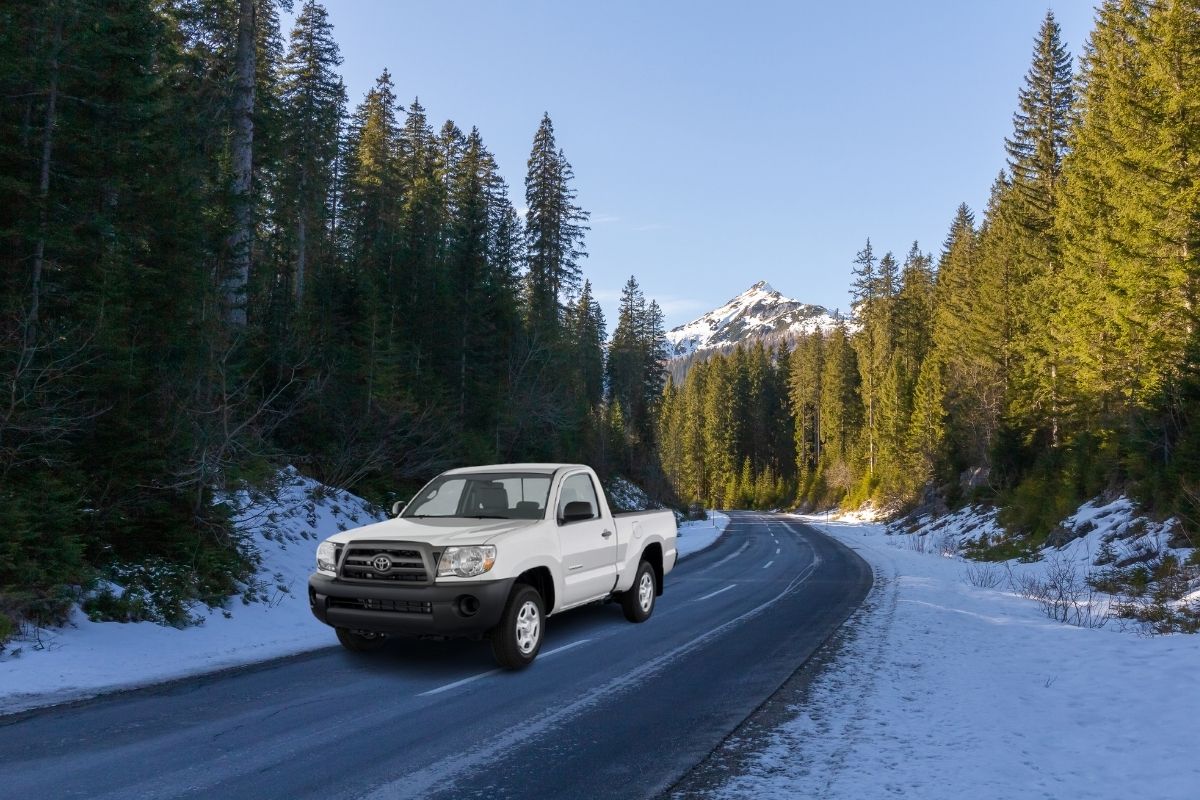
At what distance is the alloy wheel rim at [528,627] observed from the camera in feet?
23.7

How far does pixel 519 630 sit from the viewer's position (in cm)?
721

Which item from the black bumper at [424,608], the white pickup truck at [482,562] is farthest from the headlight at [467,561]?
the black bumper at [424,608]

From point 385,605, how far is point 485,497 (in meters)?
1.96

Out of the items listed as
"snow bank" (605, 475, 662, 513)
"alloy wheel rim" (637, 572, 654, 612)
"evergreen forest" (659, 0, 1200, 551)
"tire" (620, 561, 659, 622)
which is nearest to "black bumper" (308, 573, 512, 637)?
"tire" (620, 561, 659, 622)

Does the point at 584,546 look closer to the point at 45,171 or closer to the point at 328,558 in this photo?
the point at 328,558

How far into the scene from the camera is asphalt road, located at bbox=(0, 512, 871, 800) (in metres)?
4.43

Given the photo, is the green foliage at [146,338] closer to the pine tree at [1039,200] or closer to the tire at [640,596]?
the tire at [640,596]

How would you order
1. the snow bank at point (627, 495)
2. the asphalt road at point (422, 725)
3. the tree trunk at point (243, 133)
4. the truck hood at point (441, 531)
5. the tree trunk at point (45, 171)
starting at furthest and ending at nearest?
the snow bank at point (627, 495), the tree trunk at point (243, 133), the tree trunk at point (45, 171), the truck hood at point (441, 531), the asphalt road at point (422, 725)

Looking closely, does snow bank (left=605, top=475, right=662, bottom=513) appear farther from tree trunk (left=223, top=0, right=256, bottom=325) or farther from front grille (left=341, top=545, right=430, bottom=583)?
front grille (left=341, top=545, right=430, bottom=583)

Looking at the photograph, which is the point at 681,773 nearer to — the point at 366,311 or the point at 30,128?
the point at 30,128

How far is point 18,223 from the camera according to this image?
9.09 meters

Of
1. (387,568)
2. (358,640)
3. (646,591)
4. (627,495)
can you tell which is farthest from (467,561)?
(627,495)

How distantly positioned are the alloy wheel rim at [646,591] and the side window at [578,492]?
1601 millimetres

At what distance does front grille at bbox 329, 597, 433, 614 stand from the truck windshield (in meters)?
1.59
